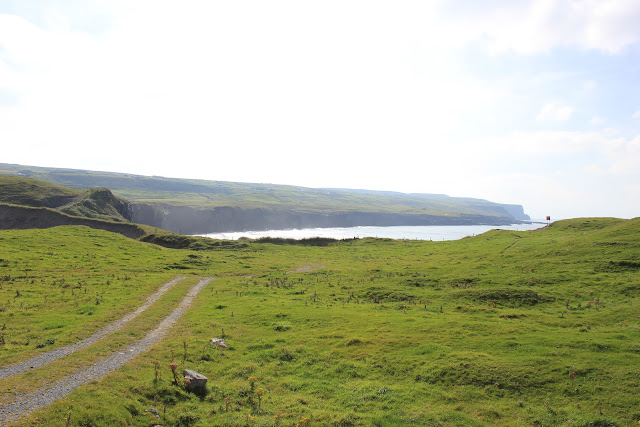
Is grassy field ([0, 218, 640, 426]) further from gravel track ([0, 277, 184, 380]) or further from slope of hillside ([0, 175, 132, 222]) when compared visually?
slope of hillside ([0, 175, 132, 222])

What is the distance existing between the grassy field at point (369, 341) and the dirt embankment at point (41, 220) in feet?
176

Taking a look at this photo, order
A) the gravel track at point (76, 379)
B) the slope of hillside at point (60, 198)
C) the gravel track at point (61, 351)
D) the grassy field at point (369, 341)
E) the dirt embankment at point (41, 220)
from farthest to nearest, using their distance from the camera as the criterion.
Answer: the slope of hillside at point (60, 198), the dirt embankment at point (41, 220), the gravel track at point (61, 351), the grassy field at point (369, 341), the gravel track at point (76, 379)

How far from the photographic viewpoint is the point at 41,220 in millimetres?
99125

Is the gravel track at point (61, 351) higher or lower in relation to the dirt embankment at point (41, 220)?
higher

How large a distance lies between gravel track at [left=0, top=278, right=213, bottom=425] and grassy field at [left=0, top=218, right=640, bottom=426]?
72 centimetres

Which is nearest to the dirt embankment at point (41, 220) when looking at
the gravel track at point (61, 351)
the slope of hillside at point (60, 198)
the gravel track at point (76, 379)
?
the slope of hillside at point (60, 198)

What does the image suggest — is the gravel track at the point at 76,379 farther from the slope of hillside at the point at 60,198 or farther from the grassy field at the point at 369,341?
the slope of hillside at the point at 60,198

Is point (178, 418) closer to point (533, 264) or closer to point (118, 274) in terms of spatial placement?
point (118, 274)

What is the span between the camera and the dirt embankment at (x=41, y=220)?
96.2 meters

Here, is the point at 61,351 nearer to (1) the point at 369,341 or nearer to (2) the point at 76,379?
(2) the point at 76,379

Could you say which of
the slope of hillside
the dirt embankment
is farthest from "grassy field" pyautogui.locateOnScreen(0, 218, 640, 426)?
the slope of hillside

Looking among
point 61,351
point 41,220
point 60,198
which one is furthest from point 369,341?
point 60,198

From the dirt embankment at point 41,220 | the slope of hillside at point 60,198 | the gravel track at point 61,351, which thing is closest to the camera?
the gravel track at point 61,351

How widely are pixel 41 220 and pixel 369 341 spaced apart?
11033 centimetres
